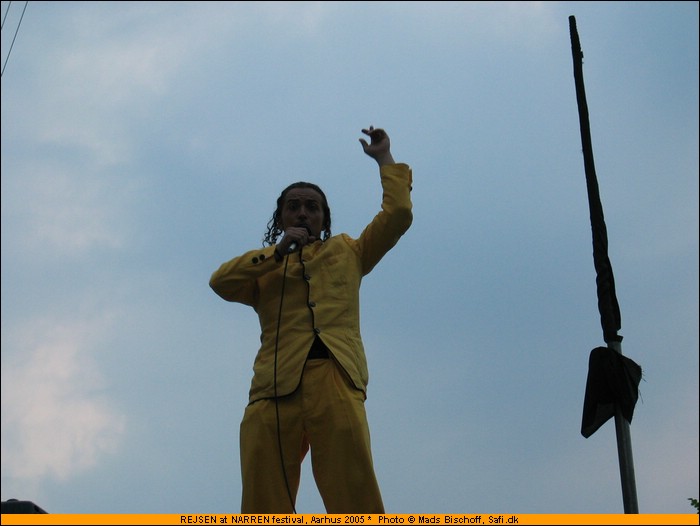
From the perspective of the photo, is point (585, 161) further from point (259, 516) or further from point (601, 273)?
point (259, 516)

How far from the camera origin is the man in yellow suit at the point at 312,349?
450 cm

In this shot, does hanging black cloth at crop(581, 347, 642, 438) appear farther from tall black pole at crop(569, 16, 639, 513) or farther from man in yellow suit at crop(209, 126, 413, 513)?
man in yellow suit at crop(209, 126, 413, 513)

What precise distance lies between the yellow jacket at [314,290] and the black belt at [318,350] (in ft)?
0.08

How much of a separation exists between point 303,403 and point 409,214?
110cm

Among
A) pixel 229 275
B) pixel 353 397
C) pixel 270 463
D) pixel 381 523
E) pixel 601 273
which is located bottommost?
pixel 381 523

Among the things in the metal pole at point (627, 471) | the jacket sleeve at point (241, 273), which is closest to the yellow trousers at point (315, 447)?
the jacket sleeve at point (241, 273)

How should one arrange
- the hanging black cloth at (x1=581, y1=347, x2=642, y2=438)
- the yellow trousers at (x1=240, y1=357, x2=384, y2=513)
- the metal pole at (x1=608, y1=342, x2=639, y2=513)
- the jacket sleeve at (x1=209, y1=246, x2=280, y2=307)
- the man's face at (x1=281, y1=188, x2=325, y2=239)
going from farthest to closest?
the man's face at (x1=281, y1=188, x2=325, y2=239), the jacket sleeve at (x1=209, y1=246, x2=280, y2=307), the yellow trousers at (x1=240, y1=357, x2=384, y2=513), the hanging black cloth at (x1=581, y1=347, x2=642, y2=438), the metal pole at (x1=608, y1=342, x2=639, y2=513)

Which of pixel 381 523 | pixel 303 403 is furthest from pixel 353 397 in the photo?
pixel 381 523

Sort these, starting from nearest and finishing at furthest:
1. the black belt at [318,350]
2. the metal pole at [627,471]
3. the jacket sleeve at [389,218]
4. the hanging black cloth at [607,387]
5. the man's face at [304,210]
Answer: the metal pole at [627,471] → the hanging black cloth at [607,387] → the black belt at [318,350] → the jacket sleeve at [389,218] → the man's face at [304,210]

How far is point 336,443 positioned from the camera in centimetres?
449

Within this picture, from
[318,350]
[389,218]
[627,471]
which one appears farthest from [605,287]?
[318,350]

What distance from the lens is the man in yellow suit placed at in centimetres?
450

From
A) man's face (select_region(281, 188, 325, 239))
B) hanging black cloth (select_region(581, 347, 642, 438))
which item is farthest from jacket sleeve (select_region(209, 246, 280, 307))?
hanging black cloth (select_region(581, 347, 642, 438))

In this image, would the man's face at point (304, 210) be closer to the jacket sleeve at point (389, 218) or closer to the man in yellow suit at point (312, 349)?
the man in yellow suit at point (312, 349)
